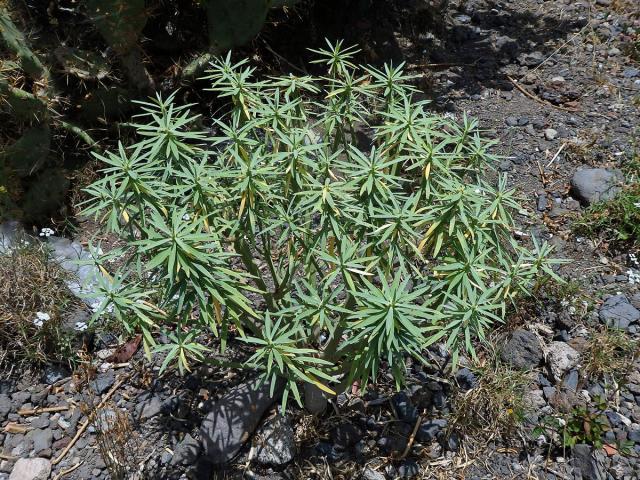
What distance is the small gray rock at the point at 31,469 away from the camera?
2467 mm

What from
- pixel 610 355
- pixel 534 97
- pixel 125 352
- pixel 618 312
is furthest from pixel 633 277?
pixel 125 352

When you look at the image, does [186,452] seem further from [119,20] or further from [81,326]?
[119,20]

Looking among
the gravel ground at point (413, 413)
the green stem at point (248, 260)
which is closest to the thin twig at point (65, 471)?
the gravel ground at point (413, 413)

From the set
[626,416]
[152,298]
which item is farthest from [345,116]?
[626,416]

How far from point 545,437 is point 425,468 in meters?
0.49

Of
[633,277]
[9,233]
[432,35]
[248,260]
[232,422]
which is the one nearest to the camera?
[248,260]

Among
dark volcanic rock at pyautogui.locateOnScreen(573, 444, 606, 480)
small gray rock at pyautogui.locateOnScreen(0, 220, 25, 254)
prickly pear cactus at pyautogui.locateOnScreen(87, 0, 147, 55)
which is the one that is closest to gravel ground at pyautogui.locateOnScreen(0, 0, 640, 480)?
dark volcanic rock at pyautogui.locateOnScreen(573, 444, 606, 480)

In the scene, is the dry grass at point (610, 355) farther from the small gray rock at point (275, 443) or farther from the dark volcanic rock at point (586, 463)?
the small gray rock at point (275, 443)

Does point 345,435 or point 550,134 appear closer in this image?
point 345,435

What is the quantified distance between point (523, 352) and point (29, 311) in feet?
6.92

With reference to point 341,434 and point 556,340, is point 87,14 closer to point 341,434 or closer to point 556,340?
point 341,434

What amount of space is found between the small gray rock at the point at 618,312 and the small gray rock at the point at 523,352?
361mm

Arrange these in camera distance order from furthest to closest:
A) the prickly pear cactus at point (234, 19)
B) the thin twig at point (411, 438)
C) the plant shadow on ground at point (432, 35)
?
1. the plant shadow on ground at point (432, 35)
2. the prickly pear cactus at point (234, 19)
3. the thin twig at point (411, 438)

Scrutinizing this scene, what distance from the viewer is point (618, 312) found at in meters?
2.96
